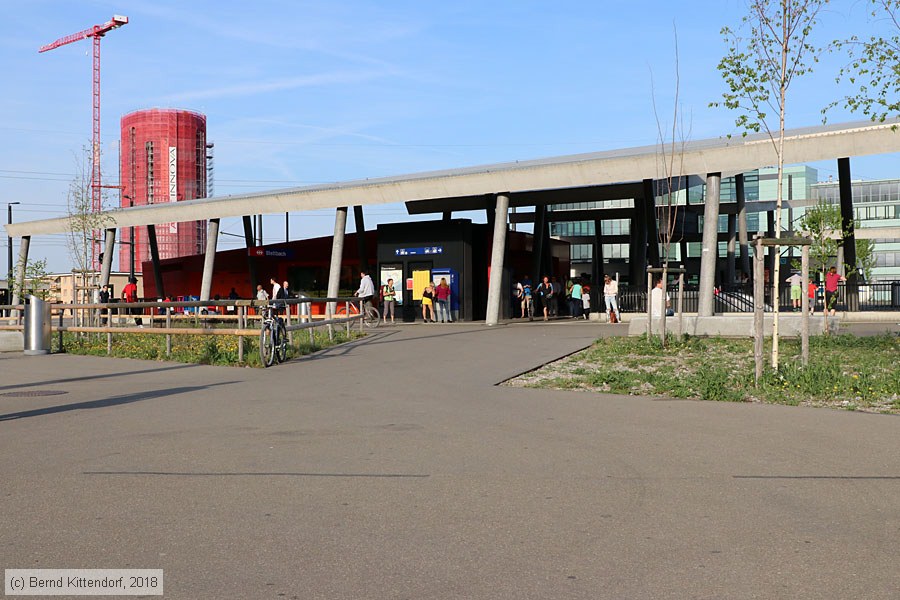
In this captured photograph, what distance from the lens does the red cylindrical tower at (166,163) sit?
539ft

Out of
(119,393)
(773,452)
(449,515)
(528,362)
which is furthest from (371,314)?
(449,515)

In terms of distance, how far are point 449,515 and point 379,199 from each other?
2837cm

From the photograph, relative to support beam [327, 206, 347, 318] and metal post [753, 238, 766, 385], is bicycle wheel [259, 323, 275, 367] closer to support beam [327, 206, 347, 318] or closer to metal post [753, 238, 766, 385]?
metal post [753, 238, 766, 385]

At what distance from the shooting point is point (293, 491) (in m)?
6.14

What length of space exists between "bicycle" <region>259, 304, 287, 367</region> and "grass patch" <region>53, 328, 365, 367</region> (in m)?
0.24

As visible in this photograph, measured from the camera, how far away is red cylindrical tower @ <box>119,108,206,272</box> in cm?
16433

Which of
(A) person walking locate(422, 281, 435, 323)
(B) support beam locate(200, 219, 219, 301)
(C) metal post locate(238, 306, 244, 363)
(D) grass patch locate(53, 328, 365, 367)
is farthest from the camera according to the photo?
(B) support beam locate(200, 219, 219, 301)

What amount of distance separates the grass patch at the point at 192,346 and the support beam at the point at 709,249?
1015cm

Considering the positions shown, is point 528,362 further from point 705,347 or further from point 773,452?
point 773,452

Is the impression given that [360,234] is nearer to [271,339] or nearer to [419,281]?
[419,281]

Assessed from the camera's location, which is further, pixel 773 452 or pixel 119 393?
pixel 119 393

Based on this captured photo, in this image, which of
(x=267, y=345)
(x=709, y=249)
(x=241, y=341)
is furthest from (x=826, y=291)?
(x=241, y=341)

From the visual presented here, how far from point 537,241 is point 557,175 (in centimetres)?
1225

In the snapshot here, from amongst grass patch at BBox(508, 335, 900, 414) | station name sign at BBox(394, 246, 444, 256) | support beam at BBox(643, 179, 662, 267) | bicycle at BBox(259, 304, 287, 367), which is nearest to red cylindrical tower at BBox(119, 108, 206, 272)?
support beam at BBox(643, 179, 662, 267)
